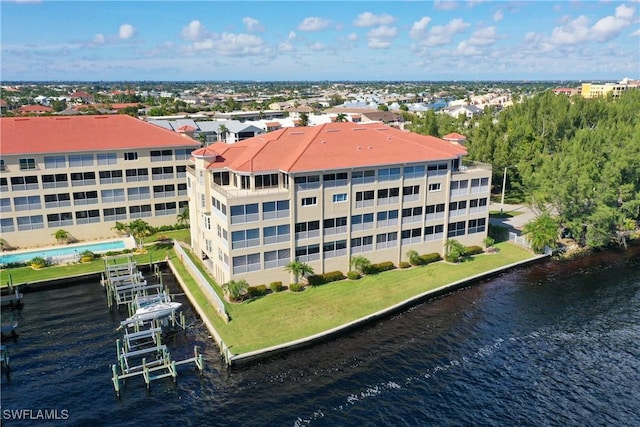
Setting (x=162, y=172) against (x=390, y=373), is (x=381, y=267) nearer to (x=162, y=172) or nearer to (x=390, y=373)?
(x=390, y=373)

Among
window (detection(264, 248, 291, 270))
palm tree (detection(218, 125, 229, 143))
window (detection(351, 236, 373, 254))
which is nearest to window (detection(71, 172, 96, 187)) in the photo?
window (detection(264, 248, 291, 270))

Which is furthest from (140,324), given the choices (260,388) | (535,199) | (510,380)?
(535,199)

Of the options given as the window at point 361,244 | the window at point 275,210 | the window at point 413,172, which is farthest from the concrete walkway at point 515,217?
the window at point 275,210

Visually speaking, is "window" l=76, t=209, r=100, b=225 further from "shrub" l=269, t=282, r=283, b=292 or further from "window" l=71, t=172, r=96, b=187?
"shrub" l=269, t=282, r=283, b=292

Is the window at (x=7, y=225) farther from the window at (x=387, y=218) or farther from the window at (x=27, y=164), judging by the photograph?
the window at (x=387, y=218)

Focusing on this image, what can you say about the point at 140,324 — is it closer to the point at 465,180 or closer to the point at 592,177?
the point at 465,180

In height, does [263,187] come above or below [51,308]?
above
